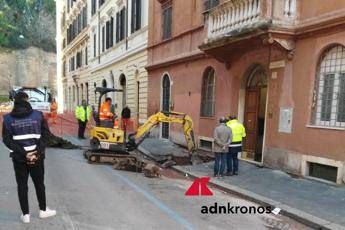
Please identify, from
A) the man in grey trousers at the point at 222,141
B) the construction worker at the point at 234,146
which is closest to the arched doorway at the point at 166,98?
the construction worker at the point at 234,146

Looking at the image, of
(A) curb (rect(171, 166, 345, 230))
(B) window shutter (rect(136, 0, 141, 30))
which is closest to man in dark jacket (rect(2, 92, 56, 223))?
(A) curb (rect(171, 166, 345, 230))

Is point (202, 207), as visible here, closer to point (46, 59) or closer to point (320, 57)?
point (320, 57)

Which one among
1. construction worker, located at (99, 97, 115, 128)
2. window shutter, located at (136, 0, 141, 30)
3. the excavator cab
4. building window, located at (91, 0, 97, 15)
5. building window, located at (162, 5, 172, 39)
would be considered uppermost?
building window, located at (91, 0, 97, 15)

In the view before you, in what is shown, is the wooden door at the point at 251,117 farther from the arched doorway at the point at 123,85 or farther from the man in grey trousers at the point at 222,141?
the arched doorway at the point at 123,85

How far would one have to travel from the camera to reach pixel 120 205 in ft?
24.4

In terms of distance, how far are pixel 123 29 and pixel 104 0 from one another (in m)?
6.53

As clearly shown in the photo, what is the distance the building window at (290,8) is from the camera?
10734mm

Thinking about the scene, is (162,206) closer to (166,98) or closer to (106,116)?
(106,116)

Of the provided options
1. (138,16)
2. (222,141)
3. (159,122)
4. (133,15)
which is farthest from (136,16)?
(222,141)

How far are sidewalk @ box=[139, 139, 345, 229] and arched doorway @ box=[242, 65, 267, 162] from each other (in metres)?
1.03

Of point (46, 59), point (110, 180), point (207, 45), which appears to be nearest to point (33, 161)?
point (110, 180)

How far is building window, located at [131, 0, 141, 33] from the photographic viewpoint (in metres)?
23.3

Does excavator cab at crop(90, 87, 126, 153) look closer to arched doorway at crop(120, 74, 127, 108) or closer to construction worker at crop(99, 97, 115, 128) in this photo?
construction worker at crop(99, 97, 115, 128)

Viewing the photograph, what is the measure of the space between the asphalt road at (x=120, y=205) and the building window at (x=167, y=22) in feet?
33.4
